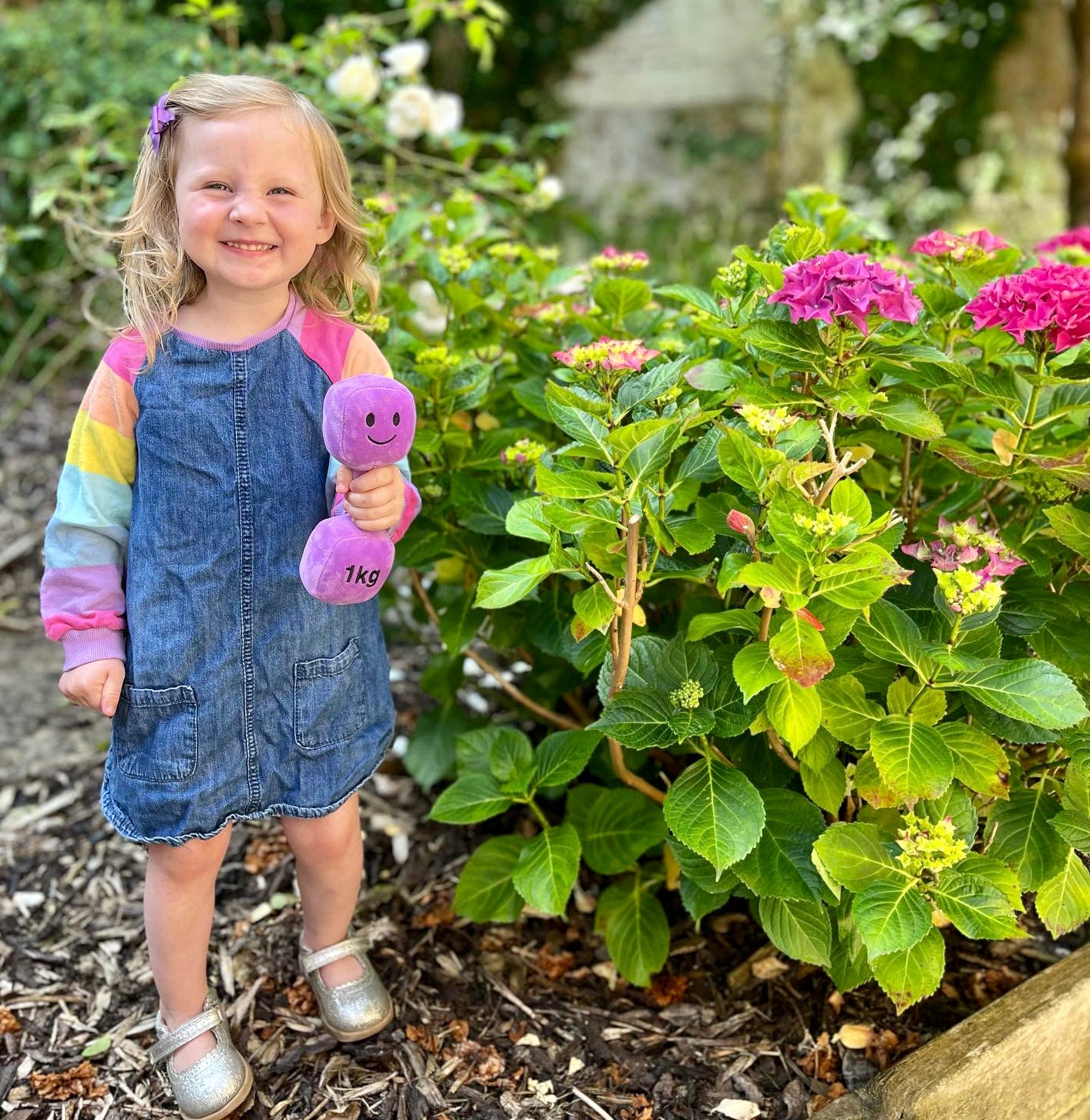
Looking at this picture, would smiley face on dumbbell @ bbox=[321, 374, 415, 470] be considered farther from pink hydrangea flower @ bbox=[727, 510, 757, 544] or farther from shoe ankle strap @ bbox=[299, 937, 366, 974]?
shoe ankle strap @ bbox=[299, 937, 366, 974]

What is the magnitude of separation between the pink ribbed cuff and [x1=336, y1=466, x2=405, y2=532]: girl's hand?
390mm

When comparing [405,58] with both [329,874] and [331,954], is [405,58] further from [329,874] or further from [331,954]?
[331,954]

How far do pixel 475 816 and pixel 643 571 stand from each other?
56cm

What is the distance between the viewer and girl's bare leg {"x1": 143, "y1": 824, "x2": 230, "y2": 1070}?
5.14 ft

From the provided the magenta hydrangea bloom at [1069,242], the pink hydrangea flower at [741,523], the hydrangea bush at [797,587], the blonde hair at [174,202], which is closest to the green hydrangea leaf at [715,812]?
the hydrangea bush at [797,587]

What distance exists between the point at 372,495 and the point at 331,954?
850 mm

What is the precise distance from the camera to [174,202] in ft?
4.77

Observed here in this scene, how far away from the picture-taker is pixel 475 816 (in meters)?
1.78

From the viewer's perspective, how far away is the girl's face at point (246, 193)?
137cm

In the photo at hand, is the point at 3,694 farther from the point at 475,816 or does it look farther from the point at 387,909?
the point at 475,816

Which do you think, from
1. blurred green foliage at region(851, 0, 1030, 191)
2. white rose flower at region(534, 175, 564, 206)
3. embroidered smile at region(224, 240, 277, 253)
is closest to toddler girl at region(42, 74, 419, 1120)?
embroidered smile at region(224, 240, 277, 253)

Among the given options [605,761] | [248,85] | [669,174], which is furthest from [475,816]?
[669,174]

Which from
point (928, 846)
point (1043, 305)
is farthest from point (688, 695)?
point (1043, 305)

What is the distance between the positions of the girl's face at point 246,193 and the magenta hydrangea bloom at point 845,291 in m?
0.65
